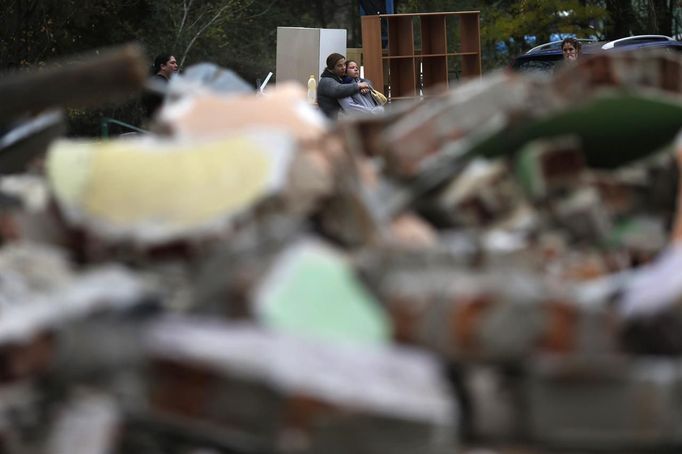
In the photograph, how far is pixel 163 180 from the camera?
4.52 m

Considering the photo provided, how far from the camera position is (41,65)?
27.0 meters

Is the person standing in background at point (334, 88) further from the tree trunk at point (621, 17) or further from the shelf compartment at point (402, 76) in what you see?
the tree trunk at point (621, 17)

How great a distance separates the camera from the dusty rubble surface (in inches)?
143

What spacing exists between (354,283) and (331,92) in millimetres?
12048

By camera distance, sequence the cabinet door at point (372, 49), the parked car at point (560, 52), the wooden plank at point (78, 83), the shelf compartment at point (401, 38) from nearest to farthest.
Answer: the wooden plank at point (78, 83)
the cabinet door at point (372, 49)
the shelf compartment at point (401, 38)
the parked car at point (560, 52)

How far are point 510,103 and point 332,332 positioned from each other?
1.52 m

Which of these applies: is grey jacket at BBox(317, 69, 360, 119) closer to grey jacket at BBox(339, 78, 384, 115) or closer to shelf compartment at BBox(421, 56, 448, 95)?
grey jacket at BBox(339, 78, 384, 115)

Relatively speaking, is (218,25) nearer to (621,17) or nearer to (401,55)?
(621,17)

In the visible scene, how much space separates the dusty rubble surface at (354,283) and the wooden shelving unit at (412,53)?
19526 millimetres

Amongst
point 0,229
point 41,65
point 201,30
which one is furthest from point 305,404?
point 201,30

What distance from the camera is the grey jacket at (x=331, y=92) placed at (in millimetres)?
15883

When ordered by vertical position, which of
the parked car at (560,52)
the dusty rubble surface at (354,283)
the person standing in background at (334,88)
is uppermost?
the dusty rubble surface at (354,283)

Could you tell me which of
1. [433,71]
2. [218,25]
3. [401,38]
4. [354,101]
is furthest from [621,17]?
[354,101]

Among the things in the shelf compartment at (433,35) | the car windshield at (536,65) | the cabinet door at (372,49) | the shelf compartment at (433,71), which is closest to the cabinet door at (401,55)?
the shelf compartment at (433,71)
